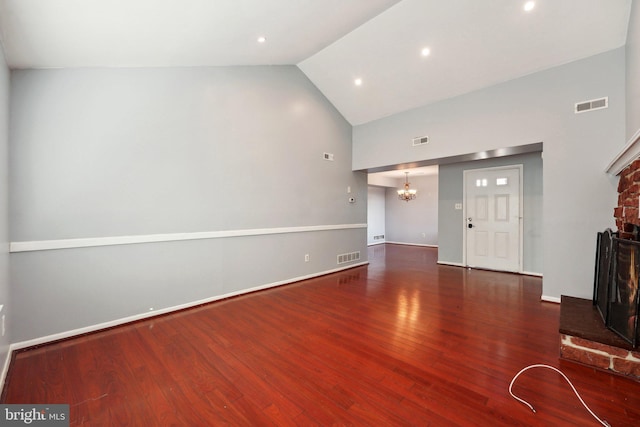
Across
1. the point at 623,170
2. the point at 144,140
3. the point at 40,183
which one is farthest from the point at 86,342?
the point at 623,170

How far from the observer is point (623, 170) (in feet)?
8.75

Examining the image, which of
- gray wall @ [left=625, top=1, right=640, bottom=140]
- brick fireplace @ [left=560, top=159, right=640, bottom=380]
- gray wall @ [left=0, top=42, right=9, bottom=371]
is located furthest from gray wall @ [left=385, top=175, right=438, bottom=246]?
gray wall @ [left=0, top=42, right=9, bottom=371]

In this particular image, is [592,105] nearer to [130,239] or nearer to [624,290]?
[624,290]

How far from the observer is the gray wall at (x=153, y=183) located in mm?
2453

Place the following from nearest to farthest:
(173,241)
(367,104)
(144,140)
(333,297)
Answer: (144,140), (173,241), (333,297), (367,104)

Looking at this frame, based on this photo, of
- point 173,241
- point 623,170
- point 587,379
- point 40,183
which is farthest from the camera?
point 173,241

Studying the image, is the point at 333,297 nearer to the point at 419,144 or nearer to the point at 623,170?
the point at 419,144

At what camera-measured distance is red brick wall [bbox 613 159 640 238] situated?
2154 millimetres

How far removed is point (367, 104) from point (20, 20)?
4380mm

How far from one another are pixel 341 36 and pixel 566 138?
3.25 metres

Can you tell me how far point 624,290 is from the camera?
2.06 meters

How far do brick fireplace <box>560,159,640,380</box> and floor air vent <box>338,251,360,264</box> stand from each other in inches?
137

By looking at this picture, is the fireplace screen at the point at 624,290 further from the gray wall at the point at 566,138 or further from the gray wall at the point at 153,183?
the gray wall at the point at 153,183

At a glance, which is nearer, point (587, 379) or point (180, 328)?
point (587, 379)
